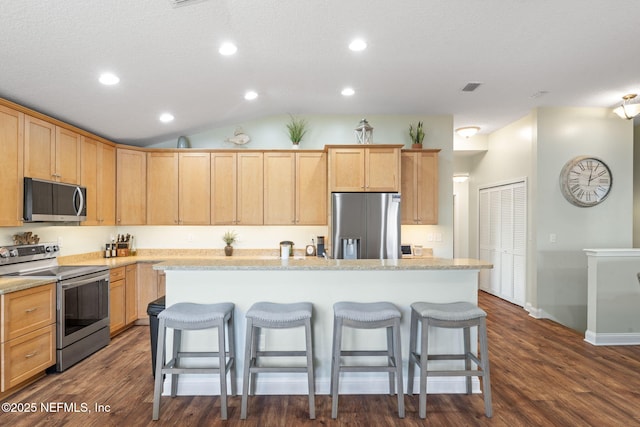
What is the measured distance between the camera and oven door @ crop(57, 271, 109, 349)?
10.5ft

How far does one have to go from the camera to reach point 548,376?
310 centimetres

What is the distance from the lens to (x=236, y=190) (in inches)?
193

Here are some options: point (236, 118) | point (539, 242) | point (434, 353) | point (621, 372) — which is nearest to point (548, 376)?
point (621, 372)

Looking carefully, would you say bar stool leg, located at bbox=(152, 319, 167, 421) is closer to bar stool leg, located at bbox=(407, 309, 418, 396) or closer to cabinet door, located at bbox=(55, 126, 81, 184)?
bar stool leg, located at bbox=(407, 309, 418, 396)

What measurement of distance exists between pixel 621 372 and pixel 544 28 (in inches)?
125

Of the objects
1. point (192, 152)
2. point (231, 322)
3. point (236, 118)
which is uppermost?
point (236, 118)

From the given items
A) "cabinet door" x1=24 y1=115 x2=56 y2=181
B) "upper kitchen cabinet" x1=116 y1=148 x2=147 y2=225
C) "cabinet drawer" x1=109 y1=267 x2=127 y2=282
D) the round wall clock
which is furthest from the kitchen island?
the round wall clock

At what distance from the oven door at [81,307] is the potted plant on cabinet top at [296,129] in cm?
289

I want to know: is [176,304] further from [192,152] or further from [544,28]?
[544,28]

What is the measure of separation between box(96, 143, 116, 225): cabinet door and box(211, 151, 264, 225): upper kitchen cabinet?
129cm

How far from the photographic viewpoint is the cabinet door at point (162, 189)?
489cm

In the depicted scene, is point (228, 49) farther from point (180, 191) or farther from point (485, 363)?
point (485, 363)

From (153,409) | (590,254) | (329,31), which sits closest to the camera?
(153,409)

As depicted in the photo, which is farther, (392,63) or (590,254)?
(590,254)
